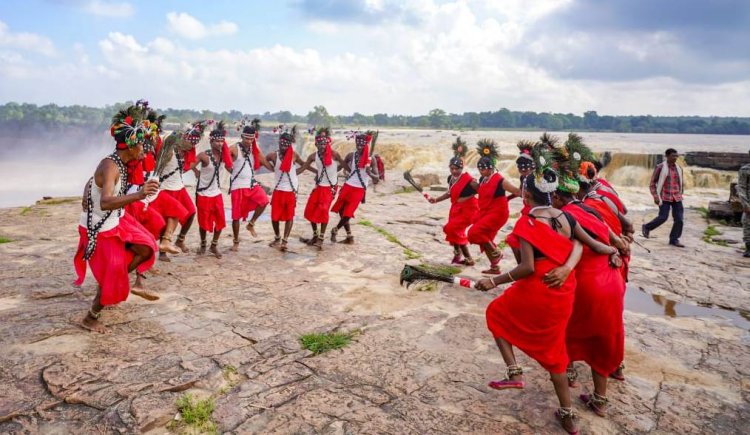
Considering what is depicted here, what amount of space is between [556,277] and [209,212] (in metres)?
5.28

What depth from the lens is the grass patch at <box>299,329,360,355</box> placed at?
422cm

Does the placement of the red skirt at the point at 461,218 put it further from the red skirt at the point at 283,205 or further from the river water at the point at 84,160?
the river water at the point at 84,160

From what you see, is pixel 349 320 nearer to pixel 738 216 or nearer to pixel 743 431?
pixel 743 431

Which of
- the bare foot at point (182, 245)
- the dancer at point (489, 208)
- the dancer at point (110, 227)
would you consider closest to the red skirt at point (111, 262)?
the dancer at point (110, 227)

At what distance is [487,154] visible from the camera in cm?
674

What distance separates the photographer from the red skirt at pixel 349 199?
322 inches

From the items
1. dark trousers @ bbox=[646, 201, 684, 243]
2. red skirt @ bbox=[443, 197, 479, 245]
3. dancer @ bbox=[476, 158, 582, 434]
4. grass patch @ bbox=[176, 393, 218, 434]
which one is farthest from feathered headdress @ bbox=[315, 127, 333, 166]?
dark trousers @ bbox=[646, 201, 684, 243]

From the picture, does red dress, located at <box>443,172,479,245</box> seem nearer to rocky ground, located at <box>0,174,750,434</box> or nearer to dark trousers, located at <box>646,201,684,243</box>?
rocky ground, located at <box>0,174,750,434</box>

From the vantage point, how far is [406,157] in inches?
860

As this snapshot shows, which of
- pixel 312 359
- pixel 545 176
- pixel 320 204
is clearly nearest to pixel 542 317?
pixel 545 176

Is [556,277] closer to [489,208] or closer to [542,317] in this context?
[542,317]

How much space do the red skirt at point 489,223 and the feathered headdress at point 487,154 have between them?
1.74ft

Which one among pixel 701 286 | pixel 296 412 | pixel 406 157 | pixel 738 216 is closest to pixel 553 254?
pixel 296 412

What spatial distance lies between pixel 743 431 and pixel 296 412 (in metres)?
2.90
